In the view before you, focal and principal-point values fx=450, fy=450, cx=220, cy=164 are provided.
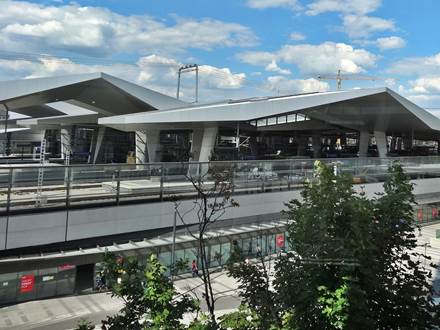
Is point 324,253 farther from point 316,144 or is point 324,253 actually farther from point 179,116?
point 316,144

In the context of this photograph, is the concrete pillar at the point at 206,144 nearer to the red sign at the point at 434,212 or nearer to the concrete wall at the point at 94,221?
the concrete wall at the point at 94,221

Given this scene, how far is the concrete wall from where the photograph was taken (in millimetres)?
15203

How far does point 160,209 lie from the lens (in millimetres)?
18891

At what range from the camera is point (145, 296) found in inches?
147

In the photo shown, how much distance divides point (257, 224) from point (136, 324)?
61.6 feet

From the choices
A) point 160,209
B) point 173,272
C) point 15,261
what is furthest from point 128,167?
point 173,272

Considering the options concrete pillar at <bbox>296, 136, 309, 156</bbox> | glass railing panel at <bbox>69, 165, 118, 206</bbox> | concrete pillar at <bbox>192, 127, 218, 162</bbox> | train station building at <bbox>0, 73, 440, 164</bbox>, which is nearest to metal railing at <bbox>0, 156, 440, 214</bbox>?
glass railing panel at <bbox>69, 165, 118, 206</bbox>

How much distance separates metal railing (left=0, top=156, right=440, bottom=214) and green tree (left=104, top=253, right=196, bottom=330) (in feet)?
26.6

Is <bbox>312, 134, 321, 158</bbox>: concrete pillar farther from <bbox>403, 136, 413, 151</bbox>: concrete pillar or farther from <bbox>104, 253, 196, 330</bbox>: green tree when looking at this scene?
<bbox>104, 253, 196, 330</bbox>: green tree

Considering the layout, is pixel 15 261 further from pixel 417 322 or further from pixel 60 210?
pixel 417 322

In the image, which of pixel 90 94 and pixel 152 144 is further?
pixel 90 94

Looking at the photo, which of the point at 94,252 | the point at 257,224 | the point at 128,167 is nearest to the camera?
the point at 94,252

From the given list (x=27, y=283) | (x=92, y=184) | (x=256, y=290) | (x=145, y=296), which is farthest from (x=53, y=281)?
(x=145, y=296)

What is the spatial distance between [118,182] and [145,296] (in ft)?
47.1
